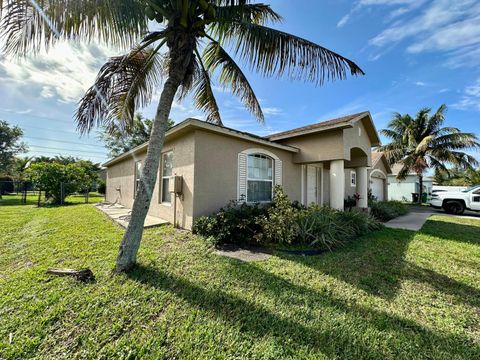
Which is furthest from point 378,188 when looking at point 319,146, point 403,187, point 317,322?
point 317,322

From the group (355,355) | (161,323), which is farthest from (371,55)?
(161,323)

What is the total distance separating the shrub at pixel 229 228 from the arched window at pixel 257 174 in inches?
54.7

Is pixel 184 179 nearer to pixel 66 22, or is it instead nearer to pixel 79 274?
pixel 79 274

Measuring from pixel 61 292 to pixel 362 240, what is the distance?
7.62 metres

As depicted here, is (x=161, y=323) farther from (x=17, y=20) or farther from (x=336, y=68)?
(x=336, y=68)

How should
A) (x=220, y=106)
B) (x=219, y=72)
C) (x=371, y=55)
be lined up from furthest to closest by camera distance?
(x=371, y=55) < (x=220, y=106) < (x=219, y=72)

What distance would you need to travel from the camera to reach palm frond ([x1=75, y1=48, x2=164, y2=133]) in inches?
→ 209

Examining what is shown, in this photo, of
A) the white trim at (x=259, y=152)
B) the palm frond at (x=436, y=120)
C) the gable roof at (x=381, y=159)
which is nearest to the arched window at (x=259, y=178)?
the white trim at (x=259, y=152)

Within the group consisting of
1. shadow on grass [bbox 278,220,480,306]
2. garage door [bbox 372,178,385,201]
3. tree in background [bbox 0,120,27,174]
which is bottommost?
shadow on grass [bbox 278,220,480,306]

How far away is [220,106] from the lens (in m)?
7.42

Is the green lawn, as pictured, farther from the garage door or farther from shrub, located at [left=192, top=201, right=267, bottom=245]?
the garage door

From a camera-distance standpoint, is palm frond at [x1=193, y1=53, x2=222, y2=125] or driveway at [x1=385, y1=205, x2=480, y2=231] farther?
driveway at [x1=385, y1=205, x2=480, y2=231]

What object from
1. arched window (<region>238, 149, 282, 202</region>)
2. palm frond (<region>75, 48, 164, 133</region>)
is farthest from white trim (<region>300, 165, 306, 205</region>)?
palm frond (<region>75, 48, 164, 133</region>)

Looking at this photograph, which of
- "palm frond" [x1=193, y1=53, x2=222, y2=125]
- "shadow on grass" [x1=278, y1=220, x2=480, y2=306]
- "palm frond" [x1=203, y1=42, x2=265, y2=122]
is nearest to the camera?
"shadow on grass" [x1=278, y1=220, x2=480, y2=306]
